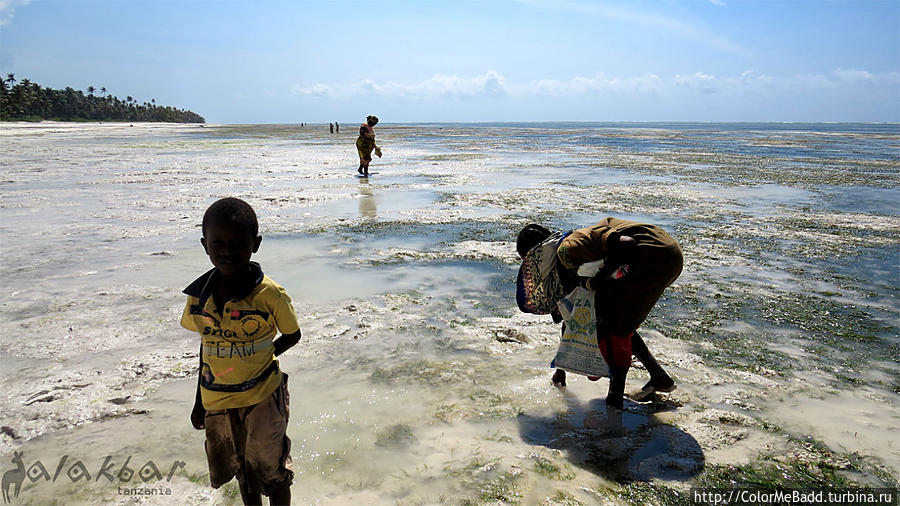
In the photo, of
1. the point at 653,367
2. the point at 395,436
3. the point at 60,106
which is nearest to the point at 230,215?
the point at 395,436

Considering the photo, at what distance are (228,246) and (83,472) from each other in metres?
1.81

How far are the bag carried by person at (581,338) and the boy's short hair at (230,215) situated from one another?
6.74 ft

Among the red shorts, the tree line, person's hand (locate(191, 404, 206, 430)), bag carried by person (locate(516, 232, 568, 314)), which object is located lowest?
the red shorts

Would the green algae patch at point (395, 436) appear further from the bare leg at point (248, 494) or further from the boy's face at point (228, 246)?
the boy's face at point (228, 246)

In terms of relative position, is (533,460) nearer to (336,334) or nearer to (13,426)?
(336,334)

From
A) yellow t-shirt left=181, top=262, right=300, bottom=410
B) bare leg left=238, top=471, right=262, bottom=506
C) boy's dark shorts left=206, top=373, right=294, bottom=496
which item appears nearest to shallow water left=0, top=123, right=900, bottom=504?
bare leg left=238, top=471, right=262, bottom=506

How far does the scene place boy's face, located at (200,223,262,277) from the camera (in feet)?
6.57

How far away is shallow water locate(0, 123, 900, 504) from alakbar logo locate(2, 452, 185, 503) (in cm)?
4

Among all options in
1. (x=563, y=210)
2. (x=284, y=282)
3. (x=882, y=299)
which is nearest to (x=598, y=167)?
(x=563, y=210)

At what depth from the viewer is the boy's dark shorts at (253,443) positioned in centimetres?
216

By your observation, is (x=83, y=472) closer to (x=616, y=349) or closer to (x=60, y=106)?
(x=616, y=349)

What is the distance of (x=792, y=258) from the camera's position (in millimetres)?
7105

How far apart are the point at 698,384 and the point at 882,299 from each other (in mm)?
3349

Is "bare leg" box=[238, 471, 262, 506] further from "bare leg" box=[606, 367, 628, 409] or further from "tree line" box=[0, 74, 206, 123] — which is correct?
"tree line" box=[0, 74, 206, 123]
